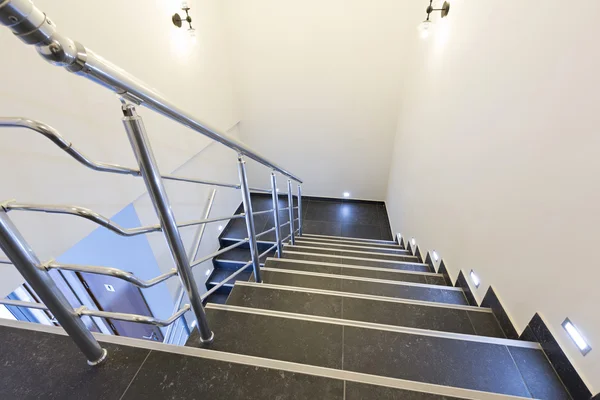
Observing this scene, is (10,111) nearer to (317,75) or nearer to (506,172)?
(506,172)

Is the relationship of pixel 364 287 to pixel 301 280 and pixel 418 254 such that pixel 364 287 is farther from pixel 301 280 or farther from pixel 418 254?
pixel 418 254

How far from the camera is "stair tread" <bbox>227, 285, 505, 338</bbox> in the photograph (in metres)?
1.24

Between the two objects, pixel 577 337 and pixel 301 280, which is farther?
pixel 301 280

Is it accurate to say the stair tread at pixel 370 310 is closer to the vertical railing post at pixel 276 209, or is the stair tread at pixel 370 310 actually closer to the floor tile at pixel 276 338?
the floor tile at pixel 276 338

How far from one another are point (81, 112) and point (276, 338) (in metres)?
1.68

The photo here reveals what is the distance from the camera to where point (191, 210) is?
9.54 feet

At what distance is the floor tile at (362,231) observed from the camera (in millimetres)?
4055

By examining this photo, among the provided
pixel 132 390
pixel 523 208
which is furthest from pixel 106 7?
pixel 523 208

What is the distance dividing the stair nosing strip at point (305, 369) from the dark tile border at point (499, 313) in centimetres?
51

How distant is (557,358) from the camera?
0.92 m

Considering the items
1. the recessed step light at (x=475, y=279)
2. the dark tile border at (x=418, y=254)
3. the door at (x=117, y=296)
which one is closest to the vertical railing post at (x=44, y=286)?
the recessed step light at (x=475, y=279)

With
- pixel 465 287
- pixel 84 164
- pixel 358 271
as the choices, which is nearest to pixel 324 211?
pixel 358 271

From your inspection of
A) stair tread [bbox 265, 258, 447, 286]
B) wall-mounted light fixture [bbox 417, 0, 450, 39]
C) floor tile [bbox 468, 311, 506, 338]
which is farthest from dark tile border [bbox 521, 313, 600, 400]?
wall-mounted light fixture [bbox 417, 0, 450, 39]

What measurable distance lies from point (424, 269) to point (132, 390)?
2178 millimetres
